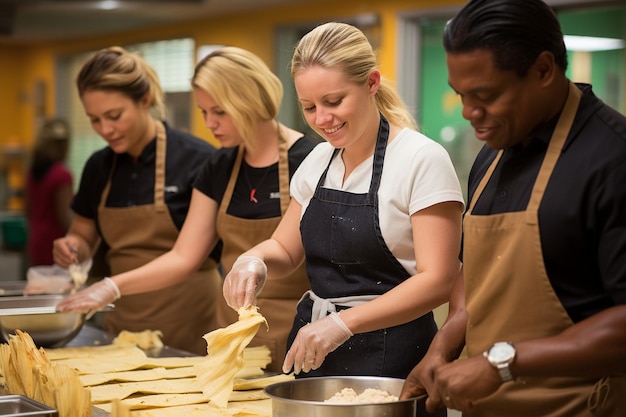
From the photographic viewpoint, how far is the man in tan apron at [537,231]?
1608 millimetres

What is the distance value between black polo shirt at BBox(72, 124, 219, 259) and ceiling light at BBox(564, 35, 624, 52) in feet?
9.29

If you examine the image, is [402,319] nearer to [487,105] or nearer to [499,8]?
[487,105]

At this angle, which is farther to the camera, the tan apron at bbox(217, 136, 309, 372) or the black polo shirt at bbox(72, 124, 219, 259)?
the black polo shirt at bbox(72, 124, 219, 259)

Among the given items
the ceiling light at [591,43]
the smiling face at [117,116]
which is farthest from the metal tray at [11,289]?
the ceiling light at [591,43]

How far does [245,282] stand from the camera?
2.31 meters

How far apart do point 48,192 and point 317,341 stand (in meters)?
4.64

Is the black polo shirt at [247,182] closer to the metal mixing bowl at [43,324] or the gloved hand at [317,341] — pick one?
the metal mixing bowl at [43,324]

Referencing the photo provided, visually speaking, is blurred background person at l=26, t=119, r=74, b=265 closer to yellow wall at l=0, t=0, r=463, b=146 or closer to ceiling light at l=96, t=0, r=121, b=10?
ceiling light at l=96, t=0, r=121, b=10

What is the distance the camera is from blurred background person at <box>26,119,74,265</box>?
20.4 ft

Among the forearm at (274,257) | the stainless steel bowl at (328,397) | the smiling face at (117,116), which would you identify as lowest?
the stainless steel bowl at (328,397)

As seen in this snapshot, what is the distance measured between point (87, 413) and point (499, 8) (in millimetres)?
1201

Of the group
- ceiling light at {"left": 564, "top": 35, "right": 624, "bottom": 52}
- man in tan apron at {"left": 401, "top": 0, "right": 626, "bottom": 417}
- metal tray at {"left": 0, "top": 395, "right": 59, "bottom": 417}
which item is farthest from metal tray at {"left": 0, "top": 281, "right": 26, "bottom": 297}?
ceiling light at {"left": 564, "top": 35, "right": 624, "bottom": 52}

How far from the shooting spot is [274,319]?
2920 mm

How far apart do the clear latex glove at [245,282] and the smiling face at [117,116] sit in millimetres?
1088
